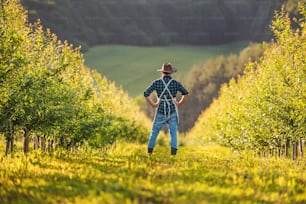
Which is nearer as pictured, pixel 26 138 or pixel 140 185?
pixel 140 185

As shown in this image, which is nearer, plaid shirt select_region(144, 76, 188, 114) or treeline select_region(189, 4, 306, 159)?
plaid shirt select_region(144, 76, 188, 114)

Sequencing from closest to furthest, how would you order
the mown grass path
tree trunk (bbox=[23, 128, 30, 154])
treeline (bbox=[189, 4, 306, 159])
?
the mown grass path, tree trunk (bbox=[23, 128, 30, 154]), treeline (bbox=[189, 4, 306, 159])

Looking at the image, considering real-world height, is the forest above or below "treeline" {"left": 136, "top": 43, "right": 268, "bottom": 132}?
below

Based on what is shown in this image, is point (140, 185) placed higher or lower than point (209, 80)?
lower

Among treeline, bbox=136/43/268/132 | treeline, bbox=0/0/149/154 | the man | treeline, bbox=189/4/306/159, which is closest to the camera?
treeline, bbox=0/0/149/154

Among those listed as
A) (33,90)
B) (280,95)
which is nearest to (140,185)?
(33,90)

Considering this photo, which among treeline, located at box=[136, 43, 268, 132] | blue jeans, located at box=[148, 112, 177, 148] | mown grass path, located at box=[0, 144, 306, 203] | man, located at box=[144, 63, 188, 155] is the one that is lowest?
mown grass path, located at box=[0, 144, 306, 203]

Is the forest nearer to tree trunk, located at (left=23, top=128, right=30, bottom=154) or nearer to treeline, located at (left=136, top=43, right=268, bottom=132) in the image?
tree trunk, located at (left=23, top=128, right=30, bottom=154)

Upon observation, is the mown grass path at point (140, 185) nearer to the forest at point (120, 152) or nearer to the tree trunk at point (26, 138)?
the forest at point (120, 152)

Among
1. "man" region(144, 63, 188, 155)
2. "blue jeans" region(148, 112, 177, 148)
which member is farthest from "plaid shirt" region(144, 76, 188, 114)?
"blue jeans" region(148, 112, 177, 148)

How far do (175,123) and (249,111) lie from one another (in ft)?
42.5

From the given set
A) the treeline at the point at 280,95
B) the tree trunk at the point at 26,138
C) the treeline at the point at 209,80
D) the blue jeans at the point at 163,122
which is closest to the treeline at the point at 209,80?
the treeline at the point at 209,80

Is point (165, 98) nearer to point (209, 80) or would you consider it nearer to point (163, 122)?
point (163, 122)

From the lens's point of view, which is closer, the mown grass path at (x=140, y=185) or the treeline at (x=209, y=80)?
the mown grass path at (x=140, y=185)
